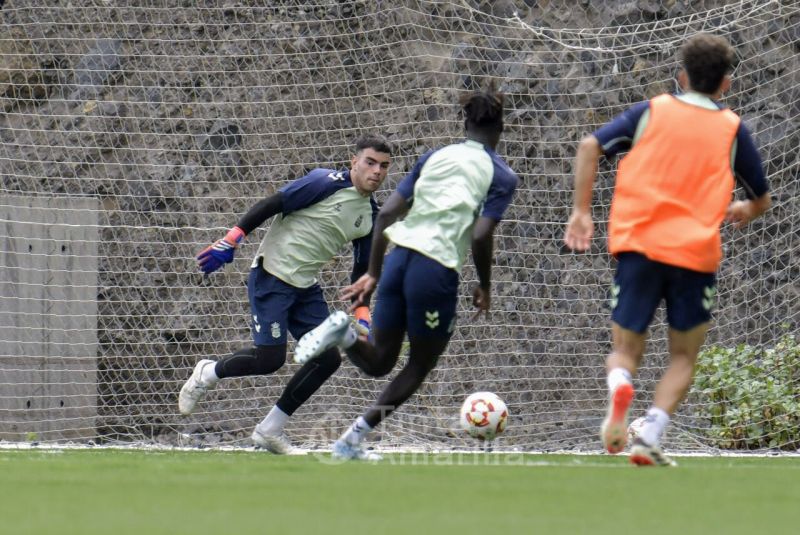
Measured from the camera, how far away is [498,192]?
659cm

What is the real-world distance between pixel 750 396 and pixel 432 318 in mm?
3846

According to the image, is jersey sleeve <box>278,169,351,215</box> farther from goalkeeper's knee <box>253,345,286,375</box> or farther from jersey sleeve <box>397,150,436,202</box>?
jersey sleeve <box>397,150,436,202</box>

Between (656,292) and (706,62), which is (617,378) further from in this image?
(706,62)

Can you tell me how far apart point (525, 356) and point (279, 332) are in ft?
8.78

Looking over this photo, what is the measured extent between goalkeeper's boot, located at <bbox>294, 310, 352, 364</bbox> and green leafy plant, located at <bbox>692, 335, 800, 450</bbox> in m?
4.17

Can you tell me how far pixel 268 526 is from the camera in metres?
3.64

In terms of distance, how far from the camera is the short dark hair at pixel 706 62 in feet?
19.0

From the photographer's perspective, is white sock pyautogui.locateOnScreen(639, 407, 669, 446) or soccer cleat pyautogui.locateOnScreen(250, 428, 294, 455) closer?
white sock pyautogui.locateOnScreen(639, 407, 669, 446)

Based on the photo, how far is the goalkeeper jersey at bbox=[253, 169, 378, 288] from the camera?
8.09m

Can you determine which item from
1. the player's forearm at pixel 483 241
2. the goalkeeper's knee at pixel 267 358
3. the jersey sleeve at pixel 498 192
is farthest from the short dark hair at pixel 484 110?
the goalkeeper's knee at pixel 267 358

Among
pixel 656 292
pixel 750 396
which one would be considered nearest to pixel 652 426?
pixel 656 292

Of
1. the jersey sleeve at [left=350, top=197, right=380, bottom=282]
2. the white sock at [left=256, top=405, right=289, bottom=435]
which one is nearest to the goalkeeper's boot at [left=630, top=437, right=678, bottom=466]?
the jersey sleeve at [left=350, top=197, right=380, bottom=282]

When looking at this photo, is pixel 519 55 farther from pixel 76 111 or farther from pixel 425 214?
pixel 425 214

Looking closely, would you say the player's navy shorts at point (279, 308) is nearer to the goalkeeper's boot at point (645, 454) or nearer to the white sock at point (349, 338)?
the white sock at point (349, 338)
